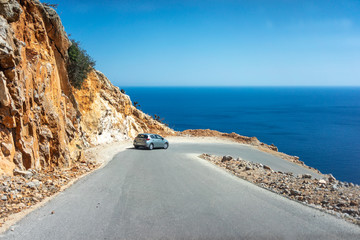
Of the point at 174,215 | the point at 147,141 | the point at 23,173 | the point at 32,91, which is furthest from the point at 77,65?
the point at 174,215

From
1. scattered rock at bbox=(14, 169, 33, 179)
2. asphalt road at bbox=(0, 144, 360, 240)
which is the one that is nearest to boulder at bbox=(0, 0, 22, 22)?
scattered rock at bbox=(14, 169, 33, 179)

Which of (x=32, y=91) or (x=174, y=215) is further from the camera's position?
(x=32, y=91)

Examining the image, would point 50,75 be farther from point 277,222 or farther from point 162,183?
point 277,222

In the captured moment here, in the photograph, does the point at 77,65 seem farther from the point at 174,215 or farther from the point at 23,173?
the point at 174,215

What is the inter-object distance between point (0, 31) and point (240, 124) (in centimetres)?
10134

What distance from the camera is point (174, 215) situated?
8.37 meters

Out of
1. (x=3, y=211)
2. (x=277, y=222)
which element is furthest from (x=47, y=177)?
(x=277, y=222)

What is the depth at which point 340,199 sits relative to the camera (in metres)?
9.55

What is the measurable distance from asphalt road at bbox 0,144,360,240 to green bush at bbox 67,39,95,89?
18860 mm

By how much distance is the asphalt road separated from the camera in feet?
23.2

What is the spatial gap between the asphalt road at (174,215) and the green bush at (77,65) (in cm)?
1886

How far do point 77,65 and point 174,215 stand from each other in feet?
79.7

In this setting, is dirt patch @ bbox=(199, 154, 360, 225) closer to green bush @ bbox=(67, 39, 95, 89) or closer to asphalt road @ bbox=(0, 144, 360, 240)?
asphalt road @ bbox=(0, 144, 360, 240)

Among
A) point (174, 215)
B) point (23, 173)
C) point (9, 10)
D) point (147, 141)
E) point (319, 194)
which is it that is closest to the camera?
point (174, 215)
